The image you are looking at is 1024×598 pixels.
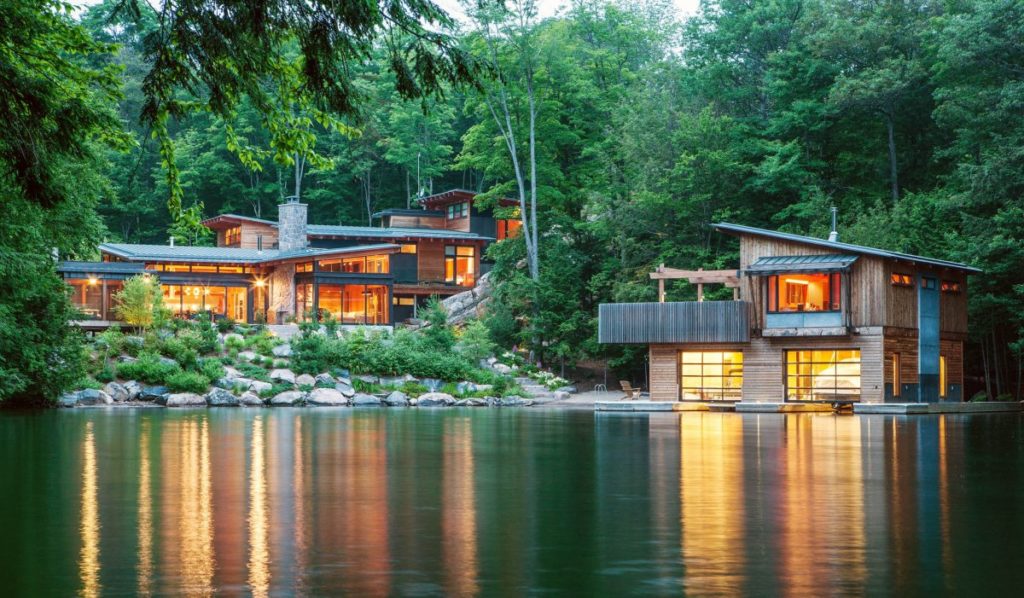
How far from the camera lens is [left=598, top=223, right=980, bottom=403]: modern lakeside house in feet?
121

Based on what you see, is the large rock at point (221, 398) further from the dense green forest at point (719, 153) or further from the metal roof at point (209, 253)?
the metal roof at point (209, 253)

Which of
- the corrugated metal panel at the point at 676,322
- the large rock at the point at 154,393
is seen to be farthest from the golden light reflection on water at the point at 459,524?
the large rock at the point at 154,393

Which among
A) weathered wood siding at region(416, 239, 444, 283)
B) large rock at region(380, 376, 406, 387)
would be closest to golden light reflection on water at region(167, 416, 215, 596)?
large rock at region(380, 376, 406, 387)

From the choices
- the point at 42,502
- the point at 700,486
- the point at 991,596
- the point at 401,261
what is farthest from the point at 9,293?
the point at 401,261

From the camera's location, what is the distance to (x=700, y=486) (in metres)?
11.9

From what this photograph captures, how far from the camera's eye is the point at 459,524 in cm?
905

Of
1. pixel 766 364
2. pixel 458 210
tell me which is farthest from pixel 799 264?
pixel 458 210

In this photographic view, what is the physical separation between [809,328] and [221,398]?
20239 millimetres

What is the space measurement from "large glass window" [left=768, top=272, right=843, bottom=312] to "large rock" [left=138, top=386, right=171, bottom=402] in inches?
828

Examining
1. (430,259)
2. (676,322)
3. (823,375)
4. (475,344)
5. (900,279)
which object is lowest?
(823,375)

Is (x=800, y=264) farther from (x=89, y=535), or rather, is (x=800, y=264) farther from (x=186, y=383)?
(x=89, y=535)

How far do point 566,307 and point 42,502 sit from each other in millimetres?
40323

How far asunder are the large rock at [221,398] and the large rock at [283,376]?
2.53m

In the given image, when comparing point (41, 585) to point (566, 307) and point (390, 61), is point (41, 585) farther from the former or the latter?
point (566, 307)
